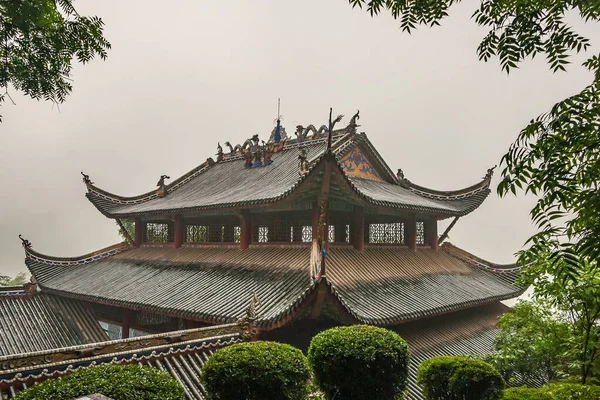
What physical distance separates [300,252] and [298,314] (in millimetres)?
3290

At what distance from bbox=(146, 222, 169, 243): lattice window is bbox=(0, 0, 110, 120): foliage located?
37.4ft

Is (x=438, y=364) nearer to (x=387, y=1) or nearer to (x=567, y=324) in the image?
(x=567, y=324)

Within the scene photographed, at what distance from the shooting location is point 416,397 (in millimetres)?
8805

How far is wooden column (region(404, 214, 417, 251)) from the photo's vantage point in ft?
47.8

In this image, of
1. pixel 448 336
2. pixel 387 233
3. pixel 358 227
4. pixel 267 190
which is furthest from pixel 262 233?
pixel 448 336

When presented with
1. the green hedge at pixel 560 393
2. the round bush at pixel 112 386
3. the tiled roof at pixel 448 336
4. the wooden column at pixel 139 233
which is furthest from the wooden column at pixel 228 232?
the round bush at pixel 112 386

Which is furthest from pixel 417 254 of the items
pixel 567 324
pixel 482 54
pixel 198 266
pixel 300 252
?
pixel 482 54

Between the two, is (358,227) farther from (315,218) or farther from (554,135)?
(554,135)

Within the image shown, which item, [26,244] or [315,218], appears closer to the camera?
[315,218]

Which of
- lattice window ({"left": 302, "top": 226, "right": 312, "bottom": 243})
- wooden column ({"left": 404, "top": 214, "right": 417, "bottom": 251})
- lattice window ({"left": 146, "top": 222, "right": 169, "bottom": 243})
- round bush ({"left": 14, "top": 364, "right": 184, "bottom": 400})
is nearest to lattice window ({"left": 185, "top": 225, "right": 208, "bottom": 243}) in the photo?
lattice window ({"left": 146, "top": 222, "right": 169, "bottom": 243})

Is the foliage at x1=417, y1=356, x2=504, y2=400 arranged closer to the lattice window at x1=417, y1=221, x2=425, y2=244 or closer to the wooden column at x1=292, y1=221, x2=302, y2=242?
the wooden column at x1=292, y1=221, x2=302, y2=242

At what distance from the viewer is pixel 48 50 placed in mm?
7324

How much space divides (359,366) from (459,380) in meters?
1.96

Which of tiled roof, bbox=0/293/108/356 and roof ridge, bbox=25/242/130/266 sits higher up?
roof ridge, bbox=25/242/130/266
